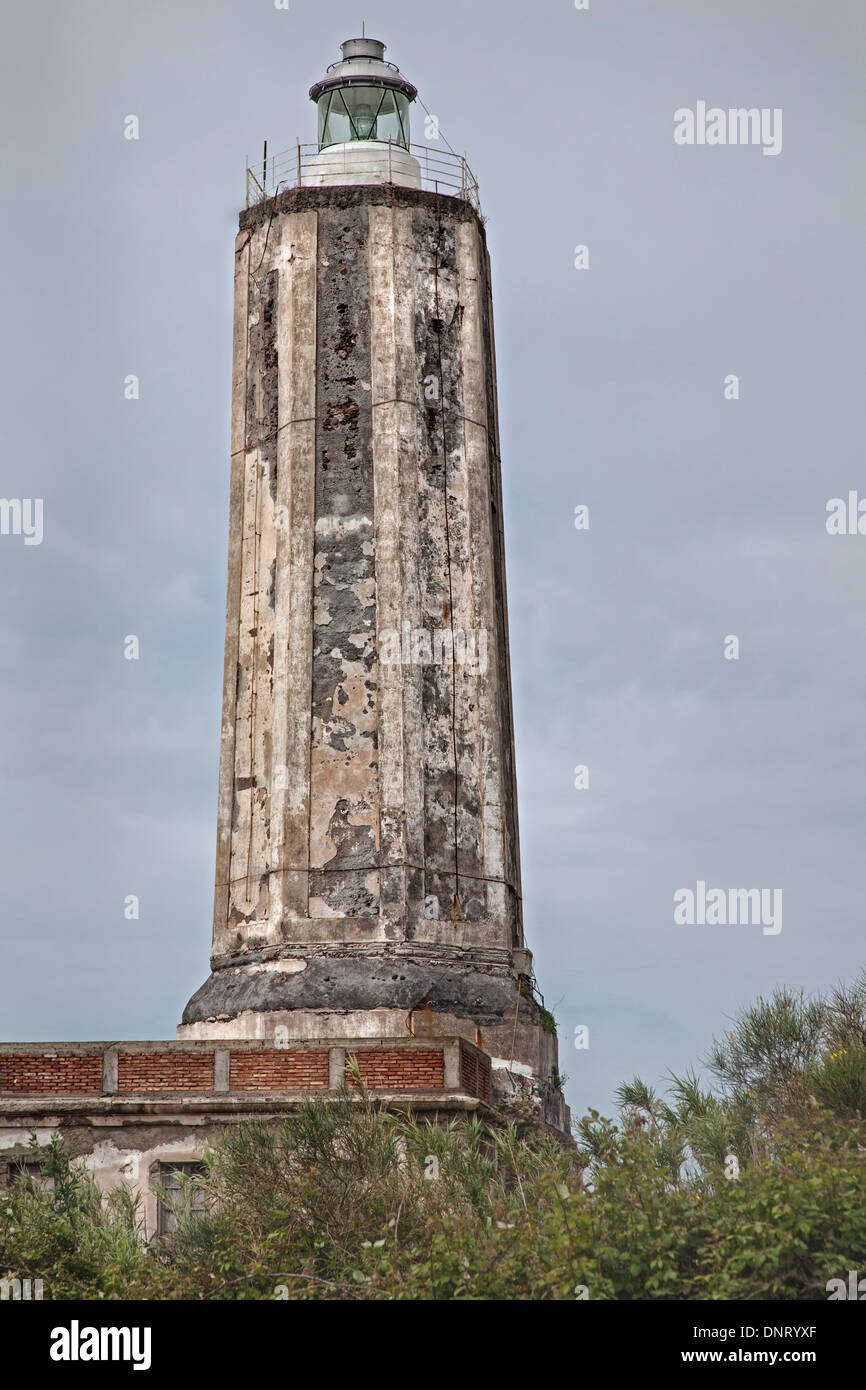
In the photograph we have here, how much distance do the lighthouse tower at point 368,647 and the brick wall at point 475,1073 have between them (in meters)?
0.76

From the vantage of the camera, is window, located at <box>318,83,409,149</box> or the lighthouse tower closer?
the lighthouse tower

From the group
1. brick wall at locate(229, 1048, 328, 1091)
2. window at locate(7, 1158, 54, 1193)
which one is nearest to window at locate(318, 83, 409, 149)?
brick wall at locate(229, 1048, 328, 1091)

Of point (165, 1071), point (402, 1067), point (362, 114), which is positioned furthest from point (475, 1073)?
point (362, 114)

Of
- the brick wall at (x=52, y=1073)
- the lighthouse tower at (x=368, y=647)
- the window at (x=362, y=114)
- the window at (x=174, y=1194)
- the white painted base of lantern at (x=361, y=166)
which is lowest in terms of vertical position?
the window at (x=174, y=1194)

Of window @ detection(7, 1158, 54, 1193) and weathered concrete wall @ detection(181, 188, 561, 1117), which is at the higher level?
weathered concrete wall @ detection(181, 188, 561, 1117)

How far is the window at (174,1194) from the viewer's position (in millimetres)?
20469

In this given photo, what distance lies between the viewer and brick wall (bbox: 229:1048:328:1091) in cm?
2223

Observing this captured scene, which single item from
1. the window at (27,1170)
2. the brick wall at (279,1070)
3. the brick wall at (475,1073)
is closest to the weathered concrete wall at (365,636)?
the brick wall at (475,1073)

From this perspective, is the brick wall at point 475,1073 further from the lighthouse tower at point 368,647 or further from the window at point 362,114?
the window at point 362,114

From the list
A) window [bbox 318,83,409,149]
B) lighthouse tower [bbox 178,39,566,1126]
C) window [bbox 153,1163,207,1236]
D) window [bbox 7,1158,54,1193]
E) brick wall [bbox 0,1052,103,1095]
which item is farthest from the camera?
window [bbox 318,83,409,149]

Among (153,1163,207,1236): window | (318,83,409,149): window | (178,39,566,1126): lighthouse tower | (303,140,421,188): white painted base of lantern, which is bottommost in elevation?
(153,1163,207,1236): window

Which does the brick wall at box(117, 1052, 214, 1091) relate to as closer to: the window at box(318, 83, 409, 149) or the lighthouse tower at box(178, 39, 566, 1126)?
the lighthouse tower at box(178, 39, 566, 1126)

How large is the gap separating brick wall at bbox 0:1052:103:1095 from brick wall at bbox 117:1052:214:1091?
0.33 m
